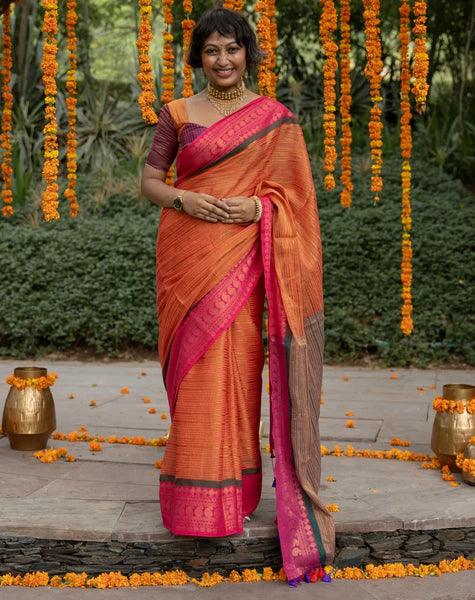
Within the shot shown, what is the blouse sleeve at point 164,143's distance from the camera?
9.87 ft

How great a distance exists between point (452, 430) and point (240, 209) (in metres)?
1.63

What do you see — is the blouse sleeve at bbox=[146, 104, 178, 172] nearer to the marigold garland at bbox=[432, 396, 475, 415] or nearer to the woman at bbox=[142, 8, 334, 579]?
the woman at bbox=[142, 8, 334, 579]

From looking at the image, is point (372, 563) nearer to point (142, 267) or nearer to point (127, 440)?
point (127, 440)

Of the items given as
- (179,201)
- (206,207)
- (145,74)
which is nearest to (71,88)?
(145,74)

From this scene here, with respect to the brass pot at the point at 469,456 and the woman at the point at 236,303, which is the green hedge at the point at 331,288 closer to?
the brass pot at the point at 469,456

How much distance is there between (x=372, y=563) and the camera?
3.04 metres

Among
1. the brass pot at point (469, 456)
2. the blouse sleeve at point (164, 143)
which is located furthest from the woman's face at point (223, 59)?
the brass pot at point (469, 456)

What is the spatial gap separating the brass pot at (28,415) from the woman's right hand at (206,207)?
1.63 m

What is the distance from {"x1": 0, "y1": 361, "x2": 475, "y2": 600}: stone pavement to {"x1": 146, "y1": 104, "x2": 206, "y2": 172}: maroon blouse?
56.6 inches

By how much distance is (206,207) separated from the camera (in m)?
2.82

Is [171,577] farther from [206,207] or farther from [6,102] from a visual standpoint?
[6,102]

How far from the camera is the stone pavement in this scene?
2967 millimetres

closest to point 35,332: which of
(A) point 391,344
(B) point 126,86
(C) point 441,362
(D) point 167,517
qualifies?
(A) point 391,344

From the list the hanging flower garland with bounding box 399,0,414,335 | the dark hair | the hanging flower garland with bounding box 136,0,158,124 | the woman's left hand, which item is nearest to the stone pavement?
the hanging flower garland with bounding box 399,0,414,335
